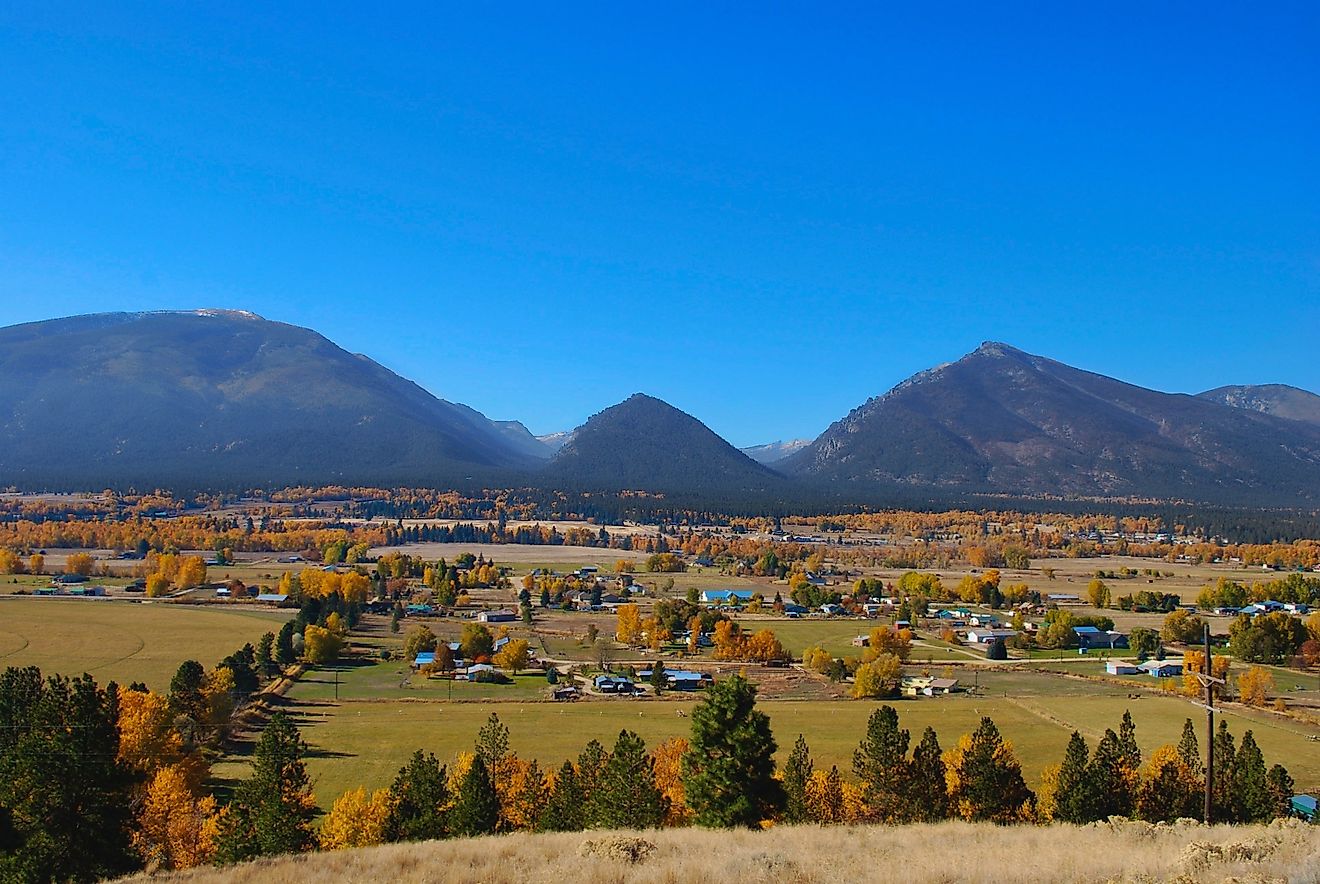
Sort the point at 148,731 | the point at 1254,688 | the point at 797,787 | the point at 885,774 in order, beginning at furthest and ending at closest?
the point at 1254,688 → the point at 148,731 → the point at 885,774 → the point at 797,787

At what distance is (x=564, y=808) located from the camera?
2905 cm

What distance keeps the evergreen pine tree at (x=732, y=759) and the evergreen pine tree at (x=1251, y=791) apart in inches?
616

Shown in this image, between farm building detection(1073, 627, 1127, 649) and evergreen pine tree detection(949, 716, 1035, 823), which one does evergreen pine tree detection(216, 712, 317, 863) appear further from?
farm building detection(1073, 627, 1127, 649)

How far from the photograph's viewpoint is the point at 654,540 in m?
178

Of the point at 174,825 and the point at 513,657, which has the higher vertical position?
the point at 174,825

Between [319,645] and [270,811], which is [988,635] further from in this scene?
[270,811]

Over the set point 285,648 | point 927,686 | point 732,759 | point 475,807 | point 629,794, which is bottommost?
point 927,686

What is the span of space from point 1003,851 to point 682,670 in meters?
52.8

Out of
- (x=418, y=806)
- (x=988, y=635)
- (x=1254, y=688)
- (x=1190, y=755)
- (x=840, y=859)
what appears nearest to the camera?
(x=840, y=859)

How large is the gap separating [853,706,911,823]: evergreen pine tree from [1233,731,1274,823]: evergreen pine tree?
34.0 ft

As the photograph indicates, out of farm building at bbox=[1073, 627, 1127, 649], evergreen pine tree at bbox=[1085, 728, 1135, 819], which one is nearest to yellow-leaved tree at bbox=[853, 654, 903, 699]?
farm building at bbox=[1073, 627, 1127, 649]

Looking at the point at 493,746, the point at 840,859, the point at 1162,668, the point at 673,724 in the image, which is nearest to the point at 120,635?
the point at 673,724

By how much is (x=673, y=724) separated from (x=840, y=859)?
36614 mm

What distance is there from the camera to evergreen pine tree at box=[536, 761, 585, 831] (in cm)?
2828
